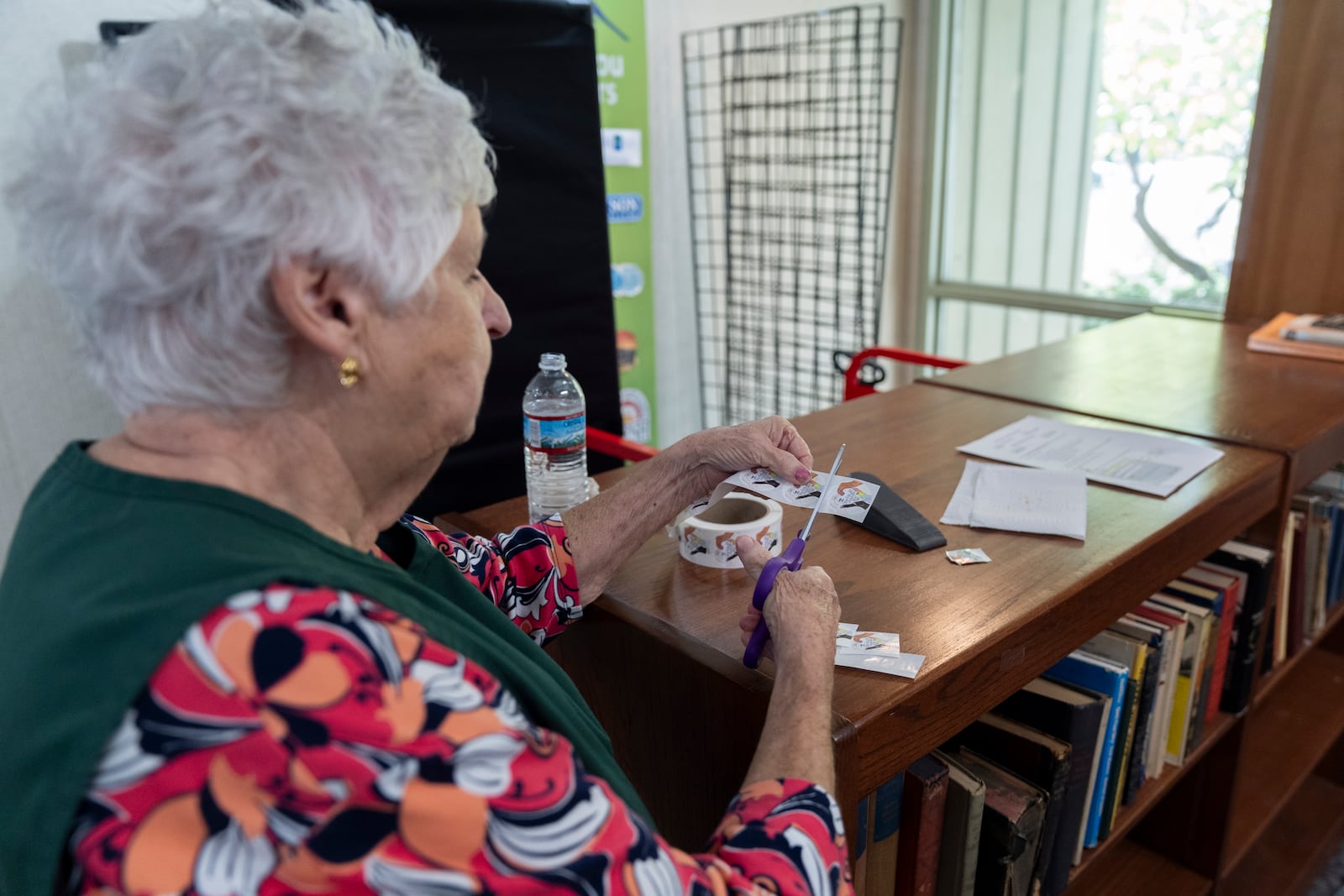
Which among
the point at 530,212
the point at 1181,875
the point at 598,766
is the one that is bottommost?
the point at 1181,875

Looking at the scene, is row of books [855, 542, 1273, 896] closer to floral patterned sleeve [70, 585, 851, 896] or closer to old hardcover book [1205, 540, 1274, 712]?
old hardcover book [1205, 540, 1274, 712]

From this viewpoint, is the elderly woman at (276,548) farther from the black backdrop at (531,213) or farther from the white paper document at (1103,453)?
the black backdrop at (531,213)

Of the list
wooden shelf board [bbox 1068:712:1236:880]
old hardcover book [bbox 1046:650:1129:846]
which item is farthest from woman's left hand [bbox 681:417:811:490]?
wooden shelf board [bbox 1068:712:1236:880]

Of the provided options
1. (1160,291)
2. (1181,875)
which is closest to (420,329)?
(1181,875)

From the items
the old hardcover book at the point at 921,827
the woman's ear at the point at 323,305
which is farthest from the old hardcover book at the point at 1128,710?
the woman's ear at the point at 323,305

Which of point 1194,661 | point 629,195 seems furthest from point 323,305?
point 629,195

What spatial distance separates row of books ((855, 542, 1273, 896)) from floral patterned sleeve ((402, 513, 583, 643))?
0.40 metres

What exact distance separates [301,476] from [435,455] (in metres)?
0.13

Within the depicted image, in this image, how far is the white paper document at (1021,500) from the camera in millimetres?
1228

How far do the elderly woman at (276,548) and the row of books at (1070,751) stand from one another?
0.38 metres

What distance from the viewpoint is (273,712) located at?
524mm

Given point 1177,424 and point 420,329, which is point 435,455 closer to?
point 420,329

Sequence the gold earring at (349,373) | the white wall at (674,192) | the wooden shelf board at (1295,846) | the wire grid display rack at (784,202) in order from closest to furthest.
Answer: the gold earring at (349,373) < the wooden shelf board at (1295,846) < the white wall at (674,192) < the wire grid display rack at (784,202)

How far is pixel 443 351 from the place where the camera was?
72 cm
